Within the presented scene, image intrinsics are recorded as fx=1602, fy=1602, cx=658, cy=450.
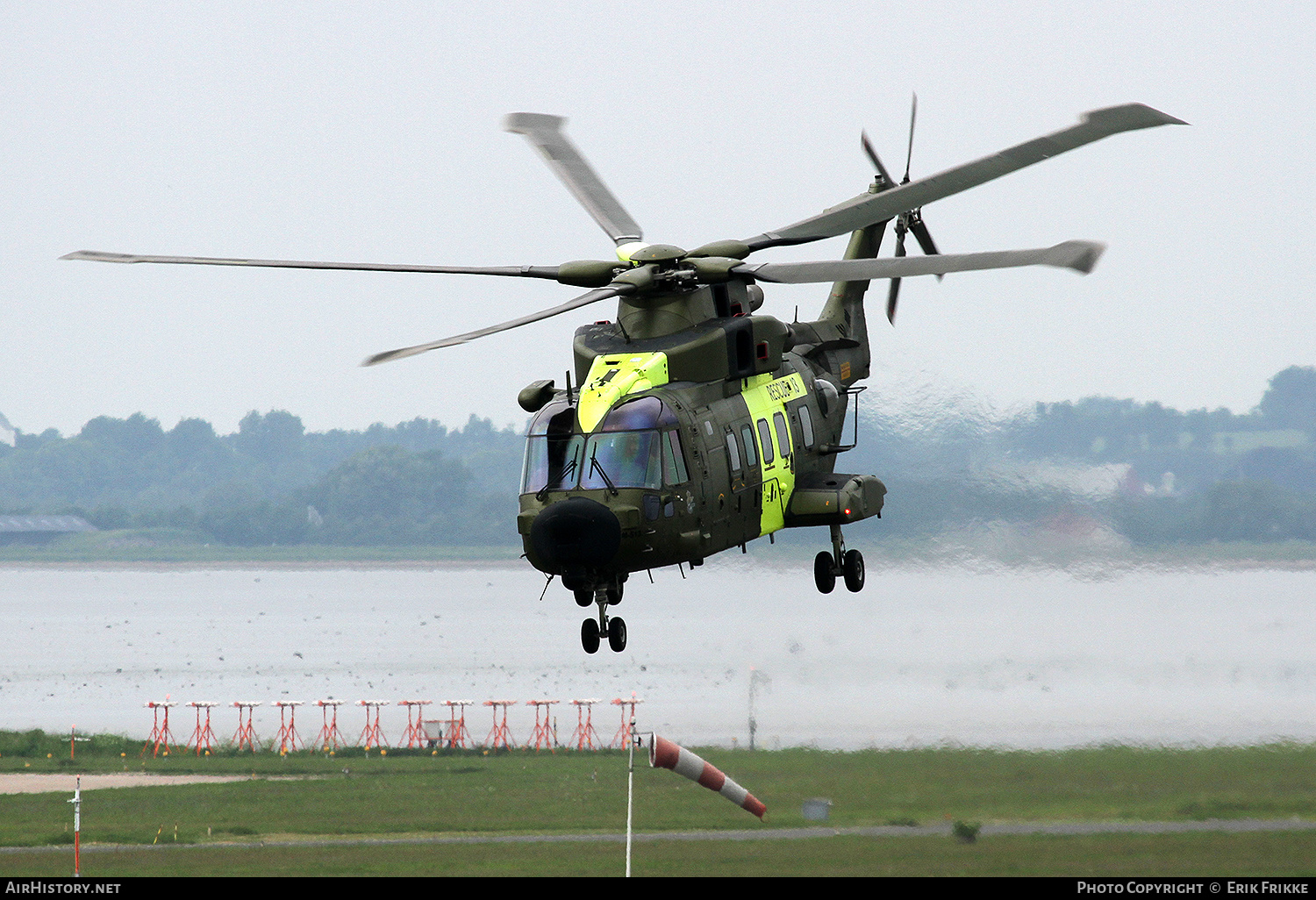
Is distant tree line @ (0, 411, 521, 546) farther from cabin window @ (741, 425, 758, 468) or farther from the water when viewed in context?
cabin window @ (741, 425, 758, 468)

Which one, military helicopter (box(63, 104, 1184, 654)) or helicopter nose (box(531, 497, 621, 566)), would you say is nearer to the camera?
helicopter nose (box(531, 497, 621, 566))

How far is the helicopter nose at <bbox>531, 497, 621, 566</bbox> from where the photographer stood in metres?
18.0

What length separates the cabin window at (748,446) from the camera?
20484 millimetres

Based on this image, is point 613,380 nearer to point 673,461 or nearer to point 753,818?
point 673,461

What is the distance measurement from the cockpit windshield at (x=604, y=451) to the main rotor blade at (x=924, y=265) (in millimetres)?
2367

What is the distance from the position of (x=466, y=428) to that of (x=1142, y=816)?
103987 millimetres

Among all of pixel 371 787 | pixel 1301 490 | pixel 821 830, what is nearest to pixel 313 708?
pixel 371 787

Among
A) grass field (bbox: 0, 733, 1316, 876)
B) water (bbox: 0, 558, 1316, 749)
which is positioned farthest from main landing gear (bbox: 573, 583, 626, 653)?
water (bbox: 0, 558, 1316, 749)

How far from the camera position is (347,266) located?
19672 mm

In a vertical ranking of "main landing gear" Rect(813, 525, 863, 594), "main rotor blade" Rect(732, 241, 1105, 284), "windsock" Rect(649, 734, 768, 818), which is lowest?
"windsock" Rect(649, 734, 768, 818)

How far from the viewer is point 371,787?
4356 centimetres

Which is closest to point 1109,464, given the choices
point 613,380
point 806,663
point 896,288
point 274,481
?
point 806,663

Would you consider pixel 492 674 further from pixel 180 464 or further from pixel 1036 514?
pixel 180 464

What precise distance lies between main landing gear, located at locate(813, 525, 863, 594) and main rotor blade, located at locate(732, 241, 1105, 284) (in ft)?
14.5
